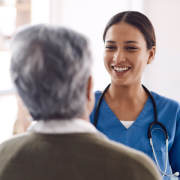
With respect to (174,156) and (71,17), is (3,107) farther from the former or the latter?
(174,156)

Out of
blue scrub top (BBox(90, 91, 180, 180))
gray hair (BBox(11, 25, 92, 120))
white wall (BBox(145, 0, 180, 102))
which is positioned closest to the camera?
gray hair (BBox(11, 25, 92, 120))

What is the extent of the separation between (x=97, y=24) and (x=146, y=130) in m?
1.26

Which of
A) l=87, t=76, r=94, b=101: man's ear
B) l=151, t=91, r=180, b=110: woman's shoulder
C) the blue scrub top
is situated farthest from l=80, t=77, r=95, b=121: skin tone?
l=151, t=91, r=180, b=110: woman's shoulder

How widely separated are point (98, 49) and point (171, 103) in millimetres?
1083

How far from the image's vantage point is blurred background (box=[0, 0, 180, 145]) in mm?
1938

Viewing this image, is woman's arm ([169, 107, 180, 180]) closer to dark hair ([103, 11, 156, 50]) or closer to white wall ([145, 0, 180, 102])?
dark hair ([103, 11, 156, 50])

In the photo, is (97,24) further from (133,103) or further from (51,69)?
(51,69)

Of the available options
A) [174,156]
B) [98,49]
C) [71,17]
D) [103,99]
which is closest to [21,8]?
[71,17]

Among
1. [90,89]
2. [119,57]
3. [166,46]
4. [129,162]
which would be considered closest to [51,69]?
[90,89]

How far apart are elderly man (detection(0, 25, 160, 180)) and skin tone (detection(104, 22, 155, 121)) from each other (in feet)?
1.98

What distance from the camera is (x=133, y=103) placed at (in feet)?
4.05

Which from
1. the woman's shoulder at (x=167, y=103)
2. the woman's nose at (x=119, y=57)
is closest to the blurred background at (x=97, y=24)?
the woman's shoulder at (x=167, y=103)

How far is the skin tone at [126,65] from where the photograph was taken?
114 centimetres

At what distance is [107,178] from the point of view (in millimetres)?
513
